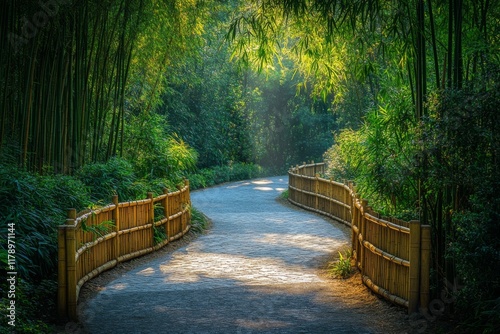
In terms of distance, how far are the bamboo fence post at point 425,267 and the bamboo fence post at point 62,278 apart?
295 cm

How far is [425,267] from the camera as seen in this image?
5.96 m

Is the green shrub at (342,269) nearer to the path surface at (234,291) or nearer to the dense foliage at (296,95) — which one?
the path surface at (234,291)

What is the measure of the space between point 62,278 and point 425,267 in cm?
301

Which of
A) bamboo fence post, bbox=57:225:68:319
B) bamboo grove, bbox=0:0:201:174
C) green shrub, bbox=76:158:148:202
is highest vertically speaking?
bamboo grove, bbox=0:0:201:174

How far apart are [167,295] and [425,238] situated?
2.52 meters

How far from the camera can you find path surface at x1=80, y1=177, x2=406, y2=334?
5.87m

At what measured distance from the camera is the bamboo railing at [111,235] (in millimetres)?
5969

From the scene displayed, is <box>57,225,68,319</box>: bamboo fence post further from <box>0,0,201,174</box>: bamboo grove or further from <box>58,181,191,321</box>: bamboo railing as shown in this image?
<box>0,0,201,174</box>: bamboo grove

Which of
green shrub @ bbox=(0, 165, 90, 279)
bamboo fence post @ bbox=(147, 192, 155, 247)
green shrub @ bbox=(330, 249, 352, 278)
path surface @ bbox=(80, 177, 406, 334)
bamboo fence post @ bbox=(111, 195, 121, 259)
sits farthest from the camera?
bamboo fence post @ bbox=(147, 192, 155, 247)

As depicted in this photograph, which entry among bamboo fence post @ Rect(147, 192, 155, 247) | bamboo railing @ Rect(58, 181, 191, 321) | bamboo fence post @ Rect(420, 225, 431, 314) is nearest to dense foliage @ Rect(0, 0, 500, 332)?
bamboo fence post @ Rect(420, 225, 431, 314)

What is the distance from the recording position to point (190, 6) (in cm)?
1180

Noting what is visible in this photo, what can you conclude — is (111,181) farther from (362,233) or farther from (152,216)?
(362,233)

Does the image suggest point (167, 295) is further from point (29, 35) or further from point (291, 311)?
point (29, 35)

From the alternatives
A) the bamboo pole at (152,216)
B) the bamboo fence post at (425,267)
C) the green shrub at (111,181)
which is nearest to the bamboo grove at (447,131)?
the bamboo fence post at (425,267)
